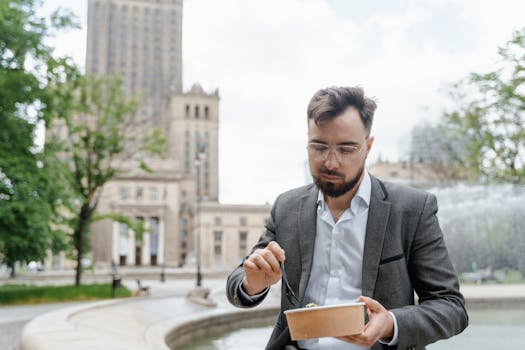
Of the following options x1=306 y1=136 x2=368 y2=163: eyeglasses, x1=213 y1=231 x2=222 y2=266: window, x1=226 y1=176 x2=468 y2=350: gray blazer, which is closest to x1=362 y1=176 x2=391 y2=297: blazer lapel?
x1=226 y1=176 x2=468 y2=350: gray blazer

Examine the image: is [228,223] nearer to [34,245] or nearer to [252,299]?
[34,245]

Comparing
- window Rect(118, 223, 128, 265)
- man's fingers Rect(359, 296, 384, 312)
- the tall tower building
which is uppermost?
the tall tower building

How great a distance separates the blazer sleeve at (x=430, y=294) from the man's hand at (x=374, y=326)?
52 mm

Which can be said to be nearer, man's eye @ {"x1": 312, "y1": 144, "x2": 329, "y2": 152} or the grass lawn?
man's eye @ {"x1": 312, "y1": 144, "x2": 329, "y2": 152}

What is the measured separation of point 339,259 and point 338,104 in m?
0.58

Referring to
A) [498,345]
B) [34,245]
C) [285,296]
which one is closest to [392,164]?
[34,245]

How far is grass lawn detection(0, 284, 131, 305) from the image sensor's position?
20500 mm

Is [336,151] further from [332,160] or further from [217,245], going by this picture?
[217,245]

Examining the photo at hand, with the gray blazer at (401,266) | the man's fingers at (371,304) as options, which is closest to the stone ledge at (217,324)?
the gray blazer at (401,266)

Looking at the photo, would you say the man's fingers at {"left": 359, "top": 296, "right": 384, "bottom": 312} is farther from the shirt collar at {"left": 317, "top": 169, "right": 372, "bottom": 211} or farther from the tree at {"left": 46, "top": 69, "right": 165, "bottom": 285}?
the tree at {"left": 46, "top": 69, "right": 165, "bottom": 285}

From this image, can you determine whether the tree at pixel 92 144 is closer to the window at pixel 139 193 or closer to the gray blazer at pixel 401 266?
the gray blazer at pixel 401 266

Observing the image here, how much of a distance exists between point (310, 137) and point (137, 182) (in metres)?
95.9

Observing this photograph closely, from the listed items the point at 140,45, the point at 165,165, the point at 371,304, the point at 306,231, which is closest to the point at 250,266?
the point at 306,231

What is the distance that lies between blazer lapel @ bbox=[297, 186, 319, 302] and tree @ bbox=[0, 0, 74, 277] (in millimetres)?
17811
